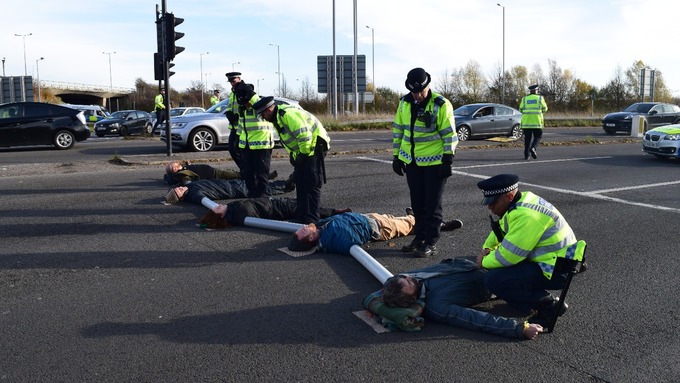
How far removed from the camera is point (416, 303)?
451 centimetres

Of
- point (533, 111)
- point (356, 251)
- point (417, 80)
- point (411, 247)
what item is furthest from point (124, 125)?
point (417, 80)

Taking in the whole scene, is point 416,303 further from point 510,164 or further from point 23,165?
point 23,165

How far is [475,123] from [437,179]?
58.0 ft

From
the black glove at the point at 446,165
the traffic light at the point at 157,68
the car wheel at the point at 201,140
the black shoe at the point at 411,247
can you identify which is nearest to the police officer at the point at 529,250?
the black glove at the point at 446,165

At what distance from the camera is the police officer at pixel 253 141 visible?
8.79 meters

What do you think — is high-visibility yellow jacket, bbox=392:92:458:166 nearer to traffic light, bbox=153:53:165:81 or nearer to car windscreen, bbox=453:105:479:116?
traffic light, bbox=153:53:165:81

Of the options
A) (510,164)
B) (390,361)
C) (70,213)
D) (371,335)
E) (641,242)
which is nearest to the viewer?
(390,361)

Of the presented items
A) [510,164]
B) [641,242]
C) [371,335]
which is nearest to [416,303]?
[371,335]

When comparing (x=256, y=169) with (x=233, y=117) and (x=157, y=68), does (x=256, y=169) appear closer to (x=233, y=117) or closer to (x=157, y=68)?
(x=233, y=117)

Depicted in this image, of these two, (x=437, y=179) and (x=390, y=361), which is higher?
(x=437, y=179)

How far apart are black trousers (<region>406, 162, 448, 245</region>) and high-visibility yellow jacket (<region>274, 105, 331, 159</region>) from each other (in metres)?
1.29

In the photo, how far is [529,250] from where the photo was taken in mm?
4395

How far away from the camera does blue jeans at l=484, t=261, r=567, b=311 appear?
176 inches

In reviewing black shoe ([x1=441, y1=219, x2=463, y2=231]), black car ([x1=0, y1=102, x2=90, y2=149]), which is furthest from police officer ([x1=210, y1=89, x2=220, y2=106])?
black shoe ([x1=441, y1=219, x2=463, y2=231])
